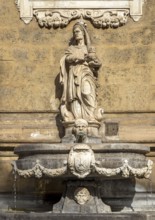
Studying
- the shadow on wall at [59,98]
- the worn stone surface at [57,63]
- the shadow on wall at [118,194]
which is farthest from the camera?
the worn stone surface at [57,63]

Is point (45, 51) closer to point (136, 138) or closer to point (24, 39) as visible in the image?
point (24, 39)

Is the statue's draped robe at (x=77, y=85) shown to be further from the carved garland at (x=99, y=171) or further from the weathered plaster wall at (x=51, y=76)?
the carved garland at (x=99, y=171)

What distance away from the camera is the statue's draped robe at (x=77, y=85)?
989 cm

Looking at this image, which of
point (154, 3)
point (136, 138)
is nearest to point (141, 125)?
point (136, 138)

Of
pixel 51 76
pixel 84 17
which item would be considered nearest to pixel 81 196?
pixel 51 76

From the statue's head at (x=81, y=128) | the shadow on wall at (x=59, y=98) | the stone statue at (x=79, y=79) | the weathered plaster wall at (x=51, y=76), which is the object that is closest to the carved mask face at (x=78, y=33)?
the stone statue at (x=79, y=79)

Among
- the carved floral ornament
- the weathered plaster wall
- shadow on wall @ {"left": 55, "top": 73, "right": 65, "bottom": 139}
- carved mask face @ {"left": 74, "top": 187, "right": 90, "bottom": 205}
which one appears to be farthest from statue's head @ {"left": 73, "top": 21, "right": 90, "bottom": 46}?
carved mask face @ {"left": 74, "top": 187, "right": 90, "bottom": 205}

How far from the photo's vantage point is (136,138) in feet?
33.8

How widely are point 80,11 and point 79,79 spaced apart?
1.29 metres

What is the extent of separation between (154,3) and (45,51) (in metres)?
1.82

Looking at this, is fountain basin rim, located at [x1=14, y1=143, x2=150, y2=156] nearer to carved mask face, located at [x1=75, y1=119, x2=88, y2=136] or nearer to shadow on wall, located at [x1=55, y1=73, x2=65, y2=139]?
carved mask face, located at [x1=75, y1=119, x2=88, y2=136]

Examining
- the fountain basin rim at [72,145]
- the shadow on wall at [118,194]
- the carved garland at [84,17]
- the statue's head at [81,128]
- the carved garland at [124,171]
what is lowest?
the shadow on wall at [118,194]

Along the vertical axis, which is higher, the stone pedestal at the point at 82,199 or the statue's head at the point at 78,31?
the statue's head at the point at 78,31

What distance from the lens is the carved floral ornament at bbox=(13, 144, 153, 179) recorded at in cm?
858
